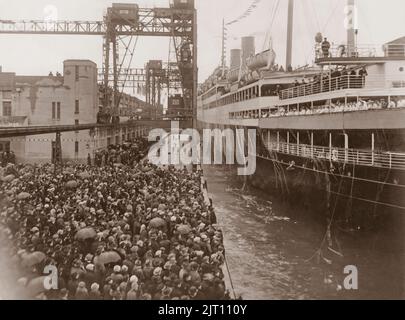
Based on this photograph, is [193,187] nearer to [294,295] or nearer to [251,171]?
[294,295]

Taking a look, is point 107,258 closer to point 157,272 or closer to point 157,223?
point 157,272

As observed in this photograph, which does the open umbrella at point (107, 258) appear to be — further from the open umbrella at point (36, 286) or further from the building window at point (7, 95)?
the building window at point (7, 95)

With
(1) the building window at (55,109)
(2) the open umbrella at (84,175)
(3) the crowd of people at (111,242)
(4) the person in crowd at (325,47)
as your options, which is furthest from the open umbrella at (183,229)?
(1) the building window at (55,109)

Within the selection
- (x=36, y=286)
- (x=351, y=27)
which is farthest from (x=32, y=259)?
(x=351, y=27)

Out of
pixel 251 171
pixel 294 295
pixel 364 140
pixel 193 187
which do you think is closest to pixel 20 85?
pixel 251 171

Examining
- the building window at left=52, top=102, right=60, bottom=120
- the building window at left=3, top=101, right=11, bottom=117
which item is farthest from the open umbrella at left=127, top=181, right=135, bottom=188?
the building window at left=3, top=101, right=11, bottom=117

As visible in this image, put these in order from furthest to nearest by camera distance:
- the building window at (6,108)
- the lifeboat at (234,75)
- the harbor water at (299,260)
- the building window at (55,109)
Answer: the lifeboat at (234,75) < the building window at (55,109) < the building window at (6,108) < the harbor water at (299,260)

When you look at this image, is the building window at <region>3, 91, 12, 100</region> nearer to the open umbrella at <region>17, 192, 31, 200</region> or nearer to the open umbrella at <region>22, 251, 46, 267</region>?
the open umbrella at <region>17, 192, 31, 200</region>
